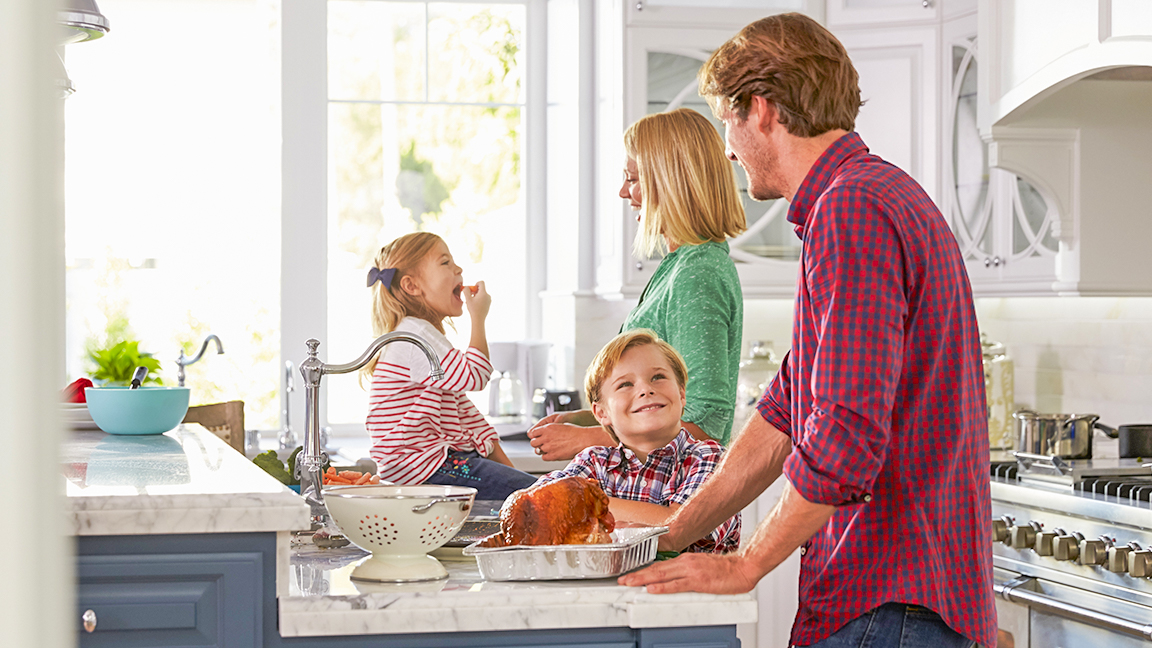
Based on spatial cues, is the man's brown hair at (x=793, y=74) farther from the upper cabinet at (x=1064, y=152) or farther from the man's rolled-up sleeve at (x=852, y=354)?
the upper cabinet at (x=1064, y=152)

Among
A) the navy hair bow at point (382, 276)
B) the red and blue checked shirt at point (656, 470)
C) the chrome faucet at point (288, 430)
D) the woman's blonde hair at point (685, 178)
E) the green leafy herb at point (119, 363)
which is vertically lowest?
the chrome faucet at point (288, 430)

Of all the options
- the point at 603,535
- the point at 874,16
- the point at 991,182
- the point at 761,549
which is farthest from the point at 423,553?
the point at 874,16

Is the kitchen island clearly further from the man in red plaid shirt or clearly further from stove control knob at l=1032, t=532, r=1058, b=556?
stove control knob at l=1032, t=532, r=1058, b=556

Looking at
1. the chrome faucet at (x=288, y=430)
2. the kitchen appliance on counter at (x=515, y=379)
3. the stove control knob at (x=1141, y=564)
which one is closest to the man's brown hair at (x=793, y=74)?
the stove control knob at (x=1141, y=564)

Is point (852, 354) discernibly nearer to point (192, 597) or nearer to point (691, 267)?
point (192, 597)

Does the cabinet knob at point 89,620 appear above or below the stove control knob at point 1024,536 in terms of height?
above

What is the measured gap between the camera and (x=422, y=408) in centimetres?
Result: 246

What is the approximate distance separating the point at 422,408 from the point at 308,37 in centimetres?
218

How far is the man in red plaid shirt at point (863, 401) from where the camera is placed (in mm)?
1150

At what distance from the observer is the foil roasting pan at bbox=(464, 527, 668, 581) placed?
1.25 meters

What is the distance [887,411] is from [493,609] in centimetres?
46

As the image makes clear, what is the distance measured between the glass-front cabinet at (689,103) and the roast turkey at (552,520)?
8.00 feet

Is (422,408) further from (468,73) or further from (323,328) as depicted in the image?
(468,73)

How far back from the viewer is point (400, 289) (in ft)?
8.81
